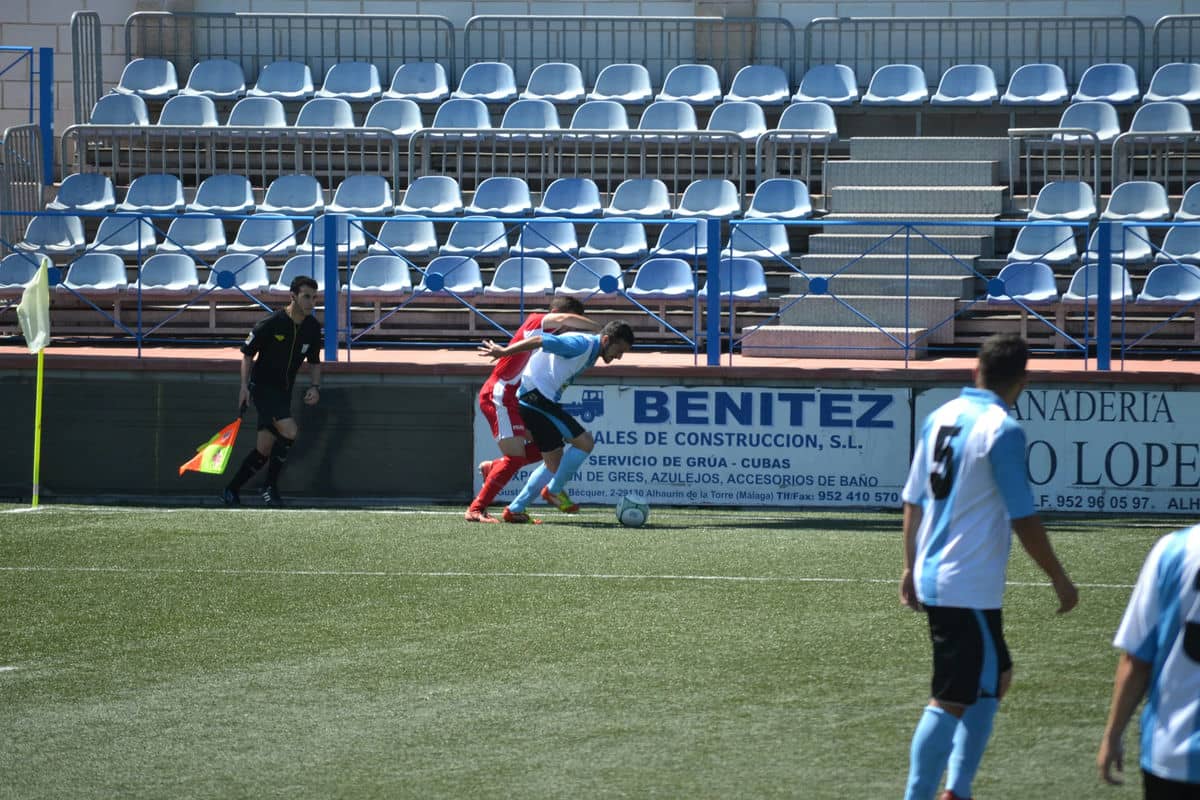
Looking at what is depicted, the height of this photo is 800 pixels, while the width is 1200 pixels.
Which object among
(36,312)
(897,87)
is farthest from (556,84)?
(36,312)

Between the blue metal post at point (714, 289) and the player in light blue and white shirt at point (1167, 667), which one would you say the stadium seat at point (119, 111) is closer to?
the blue metal post at point (714, 289)

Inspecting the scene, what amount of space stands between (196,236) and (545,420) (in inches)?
278

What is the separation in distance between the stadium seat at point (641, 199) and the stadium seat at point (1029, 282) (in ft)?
12.8

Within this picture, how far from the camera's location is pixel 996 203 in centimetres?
1739

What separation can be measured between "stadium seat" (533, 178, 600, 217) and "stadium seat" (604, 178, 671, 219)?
20cm

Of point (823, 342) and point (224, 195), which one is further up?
point (224, 195)

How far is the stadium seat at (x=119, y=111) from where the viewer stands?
779 inches

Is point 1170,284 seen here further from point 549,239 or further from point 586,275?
point 549,239

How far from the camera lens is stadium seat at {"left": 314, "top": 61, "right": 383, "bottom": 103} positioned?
66.5 ft

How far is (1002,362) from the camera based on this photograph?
542cm

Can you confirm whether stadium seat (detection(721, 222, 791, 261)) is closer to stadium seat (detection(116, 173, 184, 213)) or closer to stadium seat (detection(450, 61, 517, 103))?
stadium seat (detection(450, 61, 517, 103))

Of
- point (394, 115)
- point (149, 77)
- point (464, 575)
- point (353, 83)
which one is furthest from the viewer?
point (149, 77)

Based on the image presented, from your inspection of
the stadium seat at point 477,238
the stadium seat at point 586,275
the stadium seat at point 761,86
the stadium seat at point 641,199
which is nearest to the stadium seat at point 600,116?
Answer: the stadium seat at point 761,86

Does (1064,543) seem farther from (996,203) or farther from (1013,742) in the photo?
(996,203)
